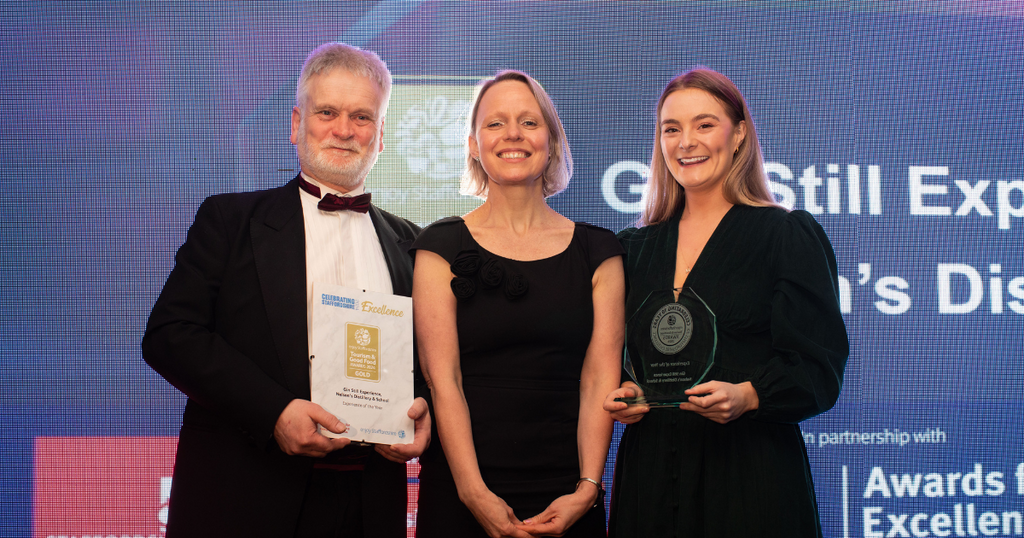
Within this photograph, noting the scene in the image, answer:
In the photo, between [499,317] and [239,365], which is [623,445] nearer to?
[499,317]

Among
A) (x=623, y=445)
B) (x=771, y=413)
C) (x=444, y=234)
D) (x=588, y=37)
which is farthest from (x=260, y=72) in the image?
(x=771, y=413)

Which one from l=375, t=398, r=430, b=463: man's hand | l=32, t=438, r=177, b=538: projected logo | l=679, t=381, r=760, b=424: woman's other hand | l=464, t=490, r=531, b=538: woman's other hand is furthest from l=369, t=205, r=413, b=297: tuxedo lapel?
l=32, t=438, r=177, b=538: projected logo

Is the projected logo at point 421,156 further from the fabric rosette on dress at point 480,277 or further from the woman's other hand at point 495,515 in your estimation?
the woman's other hand at point 495,515

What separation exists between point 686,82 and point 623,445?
0.97 metres

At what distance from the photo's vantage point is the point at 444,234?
1791mm

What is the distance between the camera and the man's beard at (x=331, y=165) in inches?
75.9

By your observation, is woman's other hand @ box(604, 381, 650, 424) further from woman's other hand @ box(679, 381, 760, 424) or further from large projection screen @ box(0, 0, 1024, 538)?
large projection screen @ box(0, 0, 1024, 538)

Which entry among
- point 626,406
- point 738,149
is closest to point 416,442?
point 626,406

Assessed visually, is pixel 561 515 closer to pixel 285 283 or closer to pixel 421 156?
pixel 285 283

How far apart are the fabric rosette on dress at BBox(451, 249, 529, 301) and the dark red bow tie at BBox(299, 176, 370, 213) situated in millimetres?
380

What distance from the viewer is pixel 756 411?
156cm

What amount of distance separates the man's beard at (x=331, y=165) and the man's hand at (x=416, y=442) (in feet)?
2.18

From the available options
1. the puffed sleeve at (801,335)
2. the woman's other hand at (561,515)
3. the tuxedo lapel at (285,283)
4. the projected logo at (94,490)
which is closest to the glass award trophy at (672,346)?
the puffed sleeve at (801,335)

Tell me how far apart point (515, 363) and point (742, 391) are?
1.72ft
